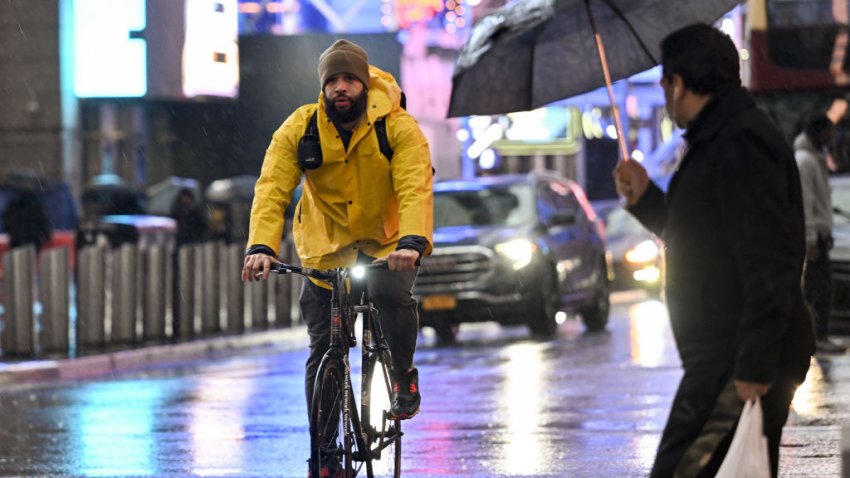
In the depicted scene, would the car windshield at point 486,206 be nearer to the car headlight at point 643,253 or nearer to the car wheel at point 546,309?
the car wheel at point 546,309

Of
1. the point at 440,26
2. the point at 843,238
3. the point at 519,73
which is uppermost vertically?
the point at 440,26

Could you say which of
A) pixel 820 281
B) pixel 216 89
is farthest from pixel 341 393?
pixel 216 89

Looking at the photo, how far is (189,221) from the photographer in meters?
21.9

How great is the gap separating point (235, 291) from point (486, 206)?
323cm

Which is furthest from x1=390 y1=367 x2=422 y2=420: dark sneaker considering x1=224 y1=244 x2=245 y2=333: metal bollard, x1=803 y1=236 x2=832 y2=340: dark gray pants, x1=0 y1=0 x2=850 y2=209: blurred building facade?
x1=0 y1=0 x2=850 y2=209: blurred building facade

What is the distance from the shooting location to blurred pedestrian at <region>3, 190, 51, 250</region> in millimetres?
21359

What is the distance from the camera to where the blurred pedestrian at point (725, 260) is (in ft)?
15.6

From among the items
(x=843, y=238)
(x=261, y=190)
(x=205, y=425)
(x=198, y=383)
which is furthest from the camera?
(x=843, y=238)

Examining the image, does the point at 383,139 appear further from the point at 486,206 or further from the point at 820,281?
the point at 486,206

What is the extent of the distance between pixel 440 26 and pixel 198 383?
80.6 feet

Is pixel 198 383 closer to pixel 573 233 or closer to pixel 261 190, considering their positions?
pixel 573 233

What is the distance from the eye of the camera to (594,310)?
68.0ft

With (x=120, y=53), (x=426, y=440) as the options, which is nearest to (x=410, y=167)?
(x=426, y=440)

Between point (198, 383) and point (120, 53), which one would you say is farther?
point (120, 53)
